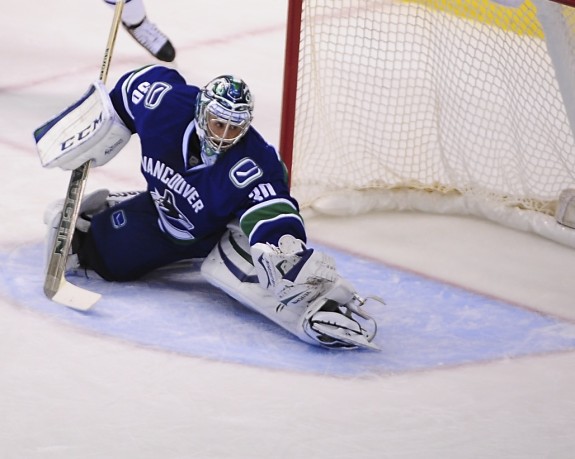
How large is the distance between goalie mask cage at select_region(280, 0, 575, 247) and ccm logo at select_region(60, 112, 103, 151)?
2.48 ft

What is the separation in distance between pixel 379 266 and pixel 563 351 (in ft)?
2.06

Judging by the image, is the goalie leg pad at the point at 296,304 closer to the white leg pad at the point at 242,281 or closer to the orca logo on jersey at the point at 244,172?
the white leg pad at the point at 242,281

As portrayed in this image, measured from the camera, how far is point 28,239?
3697mm

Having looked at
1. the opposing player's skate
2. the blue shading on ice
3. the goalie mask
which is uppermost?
the goalie mask

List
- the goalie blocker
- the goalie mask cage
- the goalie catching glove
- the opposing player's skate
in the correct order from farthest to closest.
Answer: the opposing player's skate → the goalie mask cage → the goalie blocker → the goalie catching glove

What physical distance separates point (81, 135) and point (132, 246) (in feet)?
0.99

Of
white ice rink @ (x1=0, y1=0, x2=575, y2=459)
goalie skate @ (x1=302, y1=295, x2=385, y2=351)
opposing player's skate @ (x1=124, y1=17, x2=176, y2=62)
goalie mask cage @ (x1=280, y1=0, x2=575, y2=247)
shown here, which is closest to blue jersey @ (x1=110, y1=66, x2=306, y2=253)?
goalie skate @ (x1=302, y1=295, x2=385, y2=351)

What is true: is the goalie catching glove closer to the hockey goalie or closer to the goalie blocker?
the hockey goalie

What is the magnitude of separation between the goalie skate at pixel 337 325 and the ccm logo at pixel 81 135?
686mm

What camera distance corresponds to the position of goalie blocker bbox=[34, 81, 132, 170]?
3346 millimetres

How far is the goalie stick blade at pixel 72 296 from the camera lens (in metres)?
3.28

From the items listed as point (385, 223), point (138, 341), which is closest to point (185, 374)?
point (138, 341)

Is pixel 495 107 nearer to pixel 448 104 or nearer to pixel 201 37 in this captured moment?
pixel 448 104

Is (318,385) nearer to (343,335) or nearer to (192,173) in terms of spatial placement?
(343,335)
